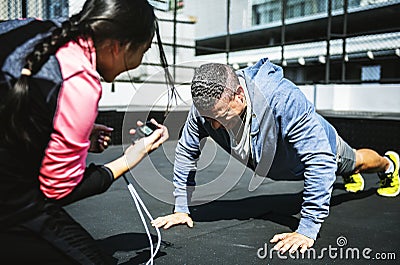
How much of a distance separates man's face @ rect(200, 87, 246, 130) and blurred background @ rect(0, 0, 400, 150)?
33cm

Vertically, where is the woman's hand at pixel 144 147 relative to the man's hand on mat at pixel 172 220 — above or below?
above

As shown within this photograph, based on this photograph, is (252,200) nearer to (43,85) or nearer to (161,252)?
(161,252)

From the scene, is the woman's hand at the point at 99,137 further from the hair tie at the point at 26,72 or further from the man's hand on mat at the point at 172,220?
the man's hand on mat at the point at 172,220

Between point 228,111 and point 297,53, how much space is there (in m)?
8.70

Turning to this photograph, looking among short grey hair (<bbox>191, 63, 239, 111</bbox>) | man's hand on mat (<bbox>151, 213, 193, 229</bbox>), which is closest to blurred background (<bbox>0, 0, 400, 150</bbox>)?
short grey hair (<bbox>191, 63, 239, 111</bbox>)

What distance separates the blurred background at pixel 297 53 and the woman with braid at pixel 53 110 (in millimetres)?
770

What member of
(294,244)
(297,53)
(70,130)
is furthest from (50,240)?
(297,53)

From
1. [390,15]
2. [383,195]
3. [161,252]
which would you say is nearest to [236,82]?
[161,252]

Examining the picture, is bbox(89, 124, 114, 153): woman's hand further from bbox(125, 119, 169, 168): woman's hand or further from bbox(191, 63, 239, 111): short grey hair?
bbox(191, 63, 239, 111): short grey hair

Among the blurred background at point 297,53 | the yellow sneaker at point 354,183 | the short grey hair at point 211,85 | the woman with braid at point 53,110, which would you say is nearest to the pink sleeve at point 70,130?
the woman with braid at point 53,110

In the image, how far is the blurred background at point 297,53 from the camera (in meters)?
3.82

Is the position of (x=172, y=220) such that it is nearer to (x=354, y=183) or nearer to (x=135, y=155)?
(x=135, y=155)

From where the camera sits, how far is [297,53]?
9.75 meters

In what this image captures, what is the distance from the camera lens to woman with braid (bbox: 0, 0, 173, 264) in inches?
30.6
